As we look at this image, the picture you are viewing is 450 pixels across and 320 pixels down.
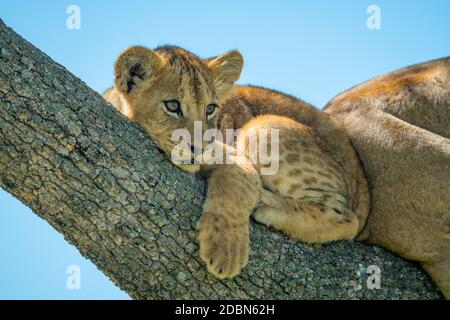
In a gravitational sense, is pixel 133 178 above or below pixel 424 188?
above

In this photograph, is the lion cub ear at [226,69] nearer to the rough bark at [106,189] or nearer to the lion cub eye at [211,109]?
the lion cub eye at [211,109]

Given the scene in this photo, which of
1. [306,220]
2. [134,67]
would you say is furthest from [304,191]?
[134,67]

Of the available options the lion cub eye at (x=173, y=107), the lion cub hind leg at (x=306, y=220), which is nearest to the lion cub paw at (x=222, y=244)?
the lion cub hind leg at (x=306, y=220)

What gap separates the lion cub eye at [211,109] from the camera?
16.9 feet

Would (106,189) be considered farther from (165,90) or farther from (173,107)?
(165,90)

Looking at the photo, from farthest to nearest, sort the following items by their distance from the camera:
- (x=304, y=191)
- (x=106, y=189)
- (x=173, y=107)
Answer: (x=304, y=191) < (x=173, y=107) < (x=106, y=189)

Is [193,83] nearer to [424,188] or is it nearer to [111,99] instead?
[111,99]

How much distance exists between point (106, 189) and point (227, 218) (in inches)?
34.4

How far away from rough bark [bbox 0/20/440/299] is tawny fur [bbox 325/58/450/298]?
3.51ft

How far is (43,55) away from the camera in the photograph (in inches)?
154

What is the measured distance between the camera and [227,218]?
417cm

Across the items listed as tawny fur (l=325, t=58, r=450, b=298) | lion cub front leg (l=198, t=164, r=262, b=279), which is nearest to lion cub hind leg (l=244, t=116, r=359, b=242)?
lion cub front leg (l=198, t=164, r=262, b=279)
